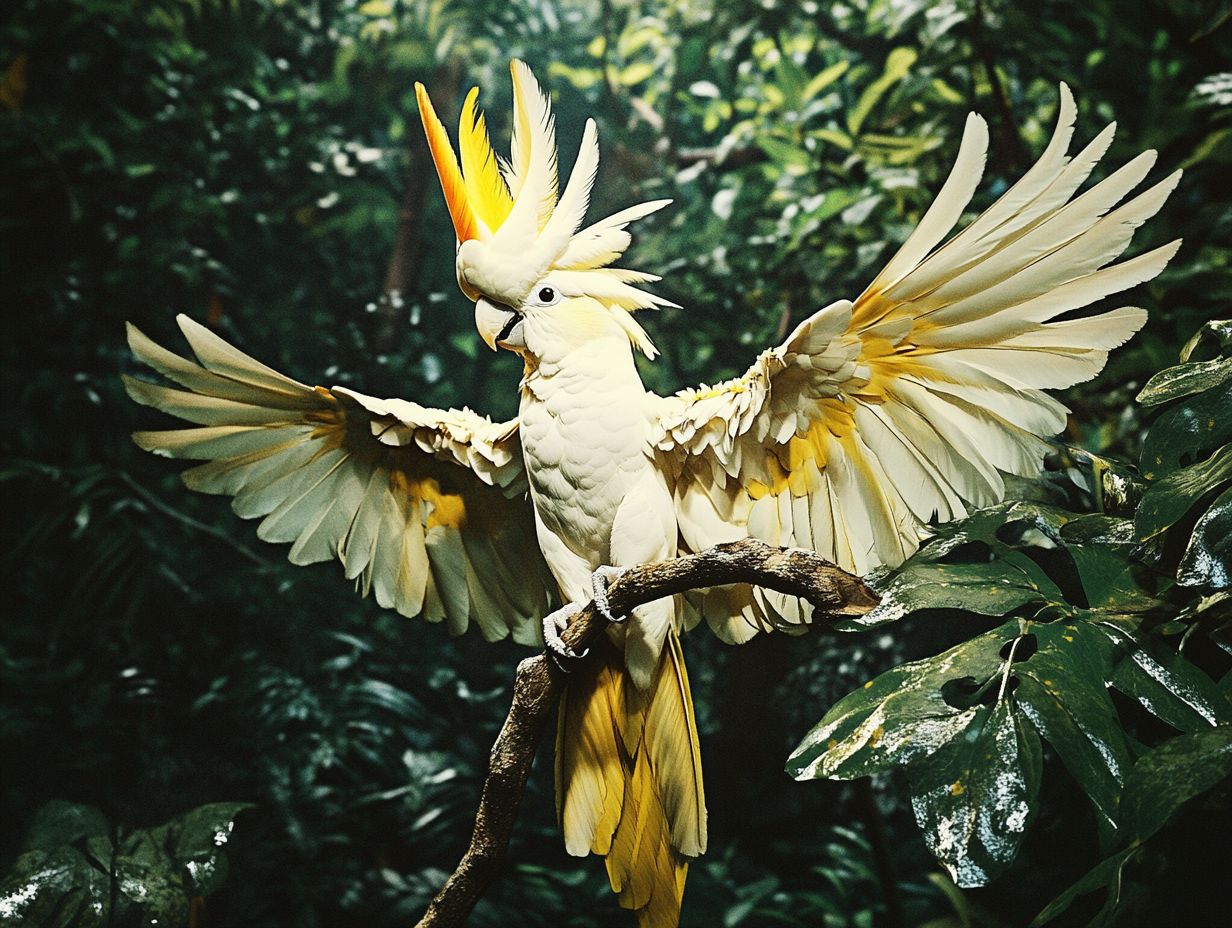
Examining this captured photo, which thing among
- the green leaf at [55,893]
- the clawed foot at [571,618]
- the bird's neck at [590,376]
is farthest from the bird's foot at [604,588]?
the green leaf at [55,893]

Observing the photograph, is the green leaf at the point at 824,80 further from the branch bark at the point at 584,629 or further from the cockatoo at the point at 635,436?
the branch bark at the point at 584,629

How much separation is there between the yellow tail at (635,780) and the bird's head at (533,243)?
322mm

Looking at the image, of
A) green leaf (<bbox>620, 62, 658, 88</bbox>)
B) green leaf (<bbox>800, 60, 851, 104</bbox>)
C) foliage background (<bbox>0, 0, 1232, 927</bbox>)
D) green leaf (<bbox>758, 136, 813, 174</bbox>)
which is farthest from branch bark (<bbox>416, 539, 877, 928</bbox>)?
green leaf (<bbox>620, 62, 658, 88</bbox>)

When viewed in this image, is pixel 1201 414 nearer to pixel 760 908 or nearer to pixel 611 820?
pixel 611 820

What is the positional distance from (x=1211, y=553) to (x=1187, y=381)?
0.51 ft

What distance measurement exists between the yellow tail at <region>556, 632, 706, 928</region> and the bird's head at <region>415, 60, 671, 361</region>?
322 millimetres

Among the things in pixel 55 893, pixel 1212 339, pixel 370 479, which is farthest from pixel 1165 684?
pixel 55 893

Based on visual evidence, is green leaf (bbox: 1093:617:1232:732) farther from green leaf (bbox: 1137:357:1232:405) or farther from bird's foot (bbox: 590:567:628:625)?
bird's foot (bbox: 590:567:628:625)

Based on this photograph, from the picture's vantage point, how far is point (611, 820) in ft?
3.02

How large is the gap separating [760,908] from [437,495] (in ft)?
2.99

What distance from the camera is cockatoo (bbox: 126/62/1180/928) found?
74 centimetres

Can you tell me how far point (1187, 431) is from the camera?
0.74 metres

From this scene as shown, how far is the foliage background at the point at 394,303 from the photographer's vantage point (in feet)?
4.91

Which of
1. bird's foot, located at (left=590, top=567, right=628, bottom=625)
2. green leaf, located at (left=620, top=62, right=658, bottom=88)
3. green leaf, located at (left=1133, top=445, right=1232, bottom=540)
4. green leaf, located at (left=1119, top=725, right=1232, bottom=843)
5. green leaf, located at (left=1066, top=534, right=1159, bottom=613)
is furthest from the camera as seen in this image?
green leaf, located at (left=620, top=62, right=658, bottom=88)
